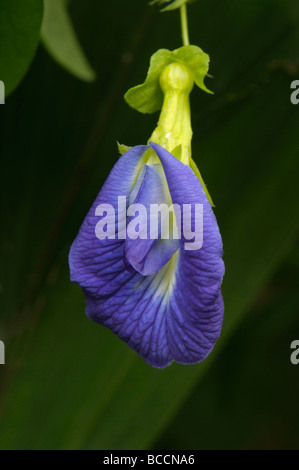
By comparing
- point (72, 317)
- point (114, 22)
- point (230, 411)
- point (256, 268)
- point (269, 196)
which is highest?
point (114, 22)

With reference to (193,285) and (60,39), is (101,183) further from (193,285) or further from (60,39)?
(193,285)

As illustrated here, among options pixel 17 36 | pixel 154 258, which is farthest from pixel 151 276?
pixel 17 36

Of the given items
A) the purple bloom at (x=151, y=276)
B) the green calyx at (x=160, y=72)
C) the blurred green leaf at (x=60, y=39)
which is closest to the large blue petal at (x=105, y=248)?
the purple bloom at (x=151, y=276)

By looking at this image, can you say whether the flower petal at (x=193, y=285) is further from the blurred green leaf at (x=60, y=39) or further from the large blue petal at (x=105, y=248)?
the blurred green leaf at (x=60, y=39)

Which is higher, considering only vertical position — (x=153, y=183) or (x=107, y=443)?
(x=153, y=183)

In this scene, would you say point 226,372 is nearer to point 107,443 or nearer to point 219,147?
point 107,443

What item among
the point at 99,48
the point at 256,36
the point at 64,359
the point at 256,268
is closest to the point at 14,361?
the point at 64,359

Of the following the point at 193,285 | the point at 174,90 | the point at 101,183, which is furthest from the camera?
the point at 101,183
